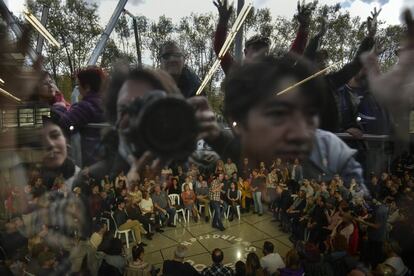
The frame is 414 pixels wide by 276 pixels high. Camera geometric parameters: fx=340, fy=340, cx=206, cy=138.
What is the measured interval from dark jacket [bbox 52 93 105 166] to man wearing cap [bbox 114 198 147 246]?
0.25m

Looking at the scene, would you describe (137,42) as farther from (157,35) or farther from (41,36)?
(41,36)

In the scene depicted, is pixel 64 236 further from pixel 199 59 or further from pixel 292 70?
pixel 292 70

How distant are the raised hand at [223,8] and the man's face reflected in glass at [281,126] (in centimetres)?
40

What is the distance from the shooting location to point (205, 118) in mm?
1494

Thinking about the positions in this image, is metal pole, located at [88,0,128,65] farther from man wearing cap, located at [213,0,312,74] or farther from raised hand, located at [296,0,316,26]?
raised hand, located at [296,0,316,26]

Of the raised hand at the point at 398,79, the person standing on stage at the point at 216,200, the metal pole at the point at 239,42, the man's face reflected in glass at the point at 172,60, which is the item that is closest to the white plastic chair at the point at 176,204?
the person standing on stage at the point at 216,200

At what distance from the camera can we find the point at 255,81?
1507mm

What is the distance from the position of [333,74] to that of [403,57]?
36 cm

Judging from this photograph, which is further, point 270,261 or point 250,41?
point 270,261

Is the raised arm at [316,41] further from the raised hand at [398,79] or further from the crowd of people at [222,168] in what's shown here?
the raised hand at [398,79]

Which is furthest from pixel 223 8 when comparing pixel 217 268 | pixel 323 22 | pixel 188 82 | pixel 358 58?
pixel 217 268

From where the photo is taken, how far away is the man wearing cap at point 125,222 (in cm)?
159

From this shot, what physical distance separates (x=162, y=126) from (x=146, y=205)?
44 centimetres

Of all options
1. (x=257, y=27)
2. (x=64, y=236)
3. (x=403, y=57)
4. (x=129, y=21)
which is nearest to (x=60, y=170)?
(x=64, y=236)
